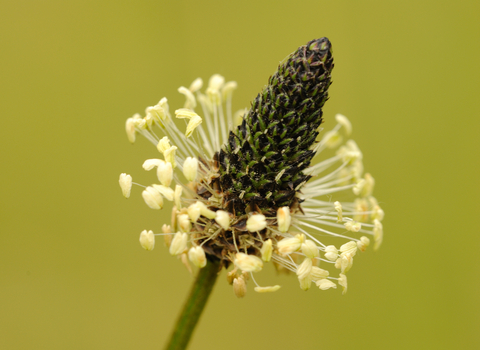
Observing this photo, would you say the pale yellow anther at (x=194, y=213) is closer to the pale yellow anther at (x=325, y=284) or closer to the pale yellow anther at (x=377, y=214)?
the pale yellow anther at (x=325, y=284)

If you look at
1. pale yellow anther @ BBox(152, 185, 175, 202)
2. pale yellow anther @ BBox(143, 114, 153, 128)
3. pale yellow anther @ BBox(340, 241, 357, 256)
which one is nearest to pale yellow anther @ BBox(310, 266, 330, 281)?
pale yellow anther @ BBox(340, 241, 357, 256)

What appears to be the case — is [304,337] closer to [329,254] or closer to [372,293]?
[372,293]

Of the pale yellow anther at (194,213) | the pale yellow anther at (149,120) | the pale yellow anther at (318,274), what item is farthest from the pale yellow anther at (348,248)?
the pale yellow anther at (149,120)

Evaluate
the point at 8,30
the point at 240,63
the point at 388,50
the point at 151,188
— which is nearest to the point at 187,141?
the point at 151,188

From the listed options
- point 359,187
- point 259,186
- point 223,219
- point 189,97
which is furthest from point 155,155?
point 223,219

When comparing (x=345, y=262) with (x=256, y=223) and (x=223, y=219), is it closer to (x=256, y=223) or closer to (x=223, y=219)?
(x=256, y=223)

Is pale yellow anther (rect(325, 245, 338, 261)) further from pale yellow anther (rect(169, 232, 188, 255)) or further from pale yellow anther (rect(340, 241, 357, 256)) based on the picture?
pale yellow anther (rect(169, 232, 188, 255))
